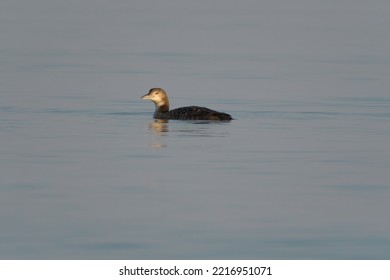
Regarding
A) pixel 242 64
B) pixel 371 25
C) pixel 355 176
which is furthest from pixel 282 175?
pixel 371 25

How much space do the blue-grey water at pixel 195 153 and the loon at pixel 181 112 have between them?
246 mm

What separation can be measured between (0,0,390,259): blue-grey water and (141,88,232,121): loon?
0.81 ft

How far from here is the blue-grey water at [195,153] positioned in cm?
1097

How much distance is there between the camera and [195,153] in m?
15.1

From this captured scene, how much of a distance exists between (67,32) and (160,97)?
17283mm

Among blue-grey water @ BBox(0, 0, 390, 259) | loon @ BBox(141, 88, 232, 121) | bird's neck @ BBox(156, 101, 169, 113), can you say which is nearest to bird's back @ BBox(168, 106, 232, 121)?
loon @ BBox(141, 88, 232, 121)

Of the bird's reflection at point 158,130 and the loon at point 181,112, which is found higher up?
the loon at point 181,112

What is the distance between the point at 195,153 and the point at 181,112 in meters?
3.75

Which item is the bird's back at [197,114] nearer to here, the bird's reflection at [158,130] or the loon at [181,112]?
the loon at [181,112]

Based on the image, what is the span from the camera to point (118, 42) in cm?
3472

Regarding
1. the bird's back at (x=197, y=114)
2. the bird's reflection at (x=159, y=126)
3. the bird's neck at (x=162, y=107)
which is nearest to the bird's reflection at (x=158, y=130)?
the bird's reflection at (x=159, y=126)

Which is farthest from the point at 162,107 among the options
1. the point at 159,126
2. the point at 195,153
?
the point at 195,153

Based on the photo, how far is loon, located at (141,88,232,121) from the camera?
18.2 metres

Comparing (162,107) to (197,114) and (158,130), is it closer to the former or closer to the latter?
(197,114)
